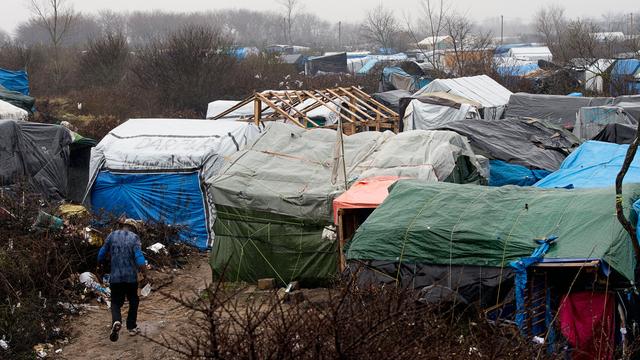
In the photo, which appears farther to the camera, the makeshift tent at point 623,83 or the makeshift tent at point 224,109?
the makeshift tent at point 623,83

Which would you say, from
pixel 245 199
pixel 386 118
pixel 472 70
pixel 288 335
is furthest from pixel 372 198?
pixel 472 70

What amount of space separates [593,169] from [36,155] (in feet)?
33.0

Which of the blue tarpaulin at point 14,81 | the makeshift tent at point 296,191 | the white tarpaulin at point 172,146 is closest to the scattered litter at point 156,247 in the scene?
the makeshift tent at point 296,191

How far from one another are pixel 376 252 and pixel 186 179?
258 inches

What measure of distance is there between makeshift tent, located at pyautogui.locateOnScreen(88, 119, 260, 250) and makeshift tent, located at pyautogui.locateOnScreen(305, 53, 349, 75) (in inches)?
1365

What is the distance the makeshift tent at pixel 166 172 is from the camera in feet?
46.2

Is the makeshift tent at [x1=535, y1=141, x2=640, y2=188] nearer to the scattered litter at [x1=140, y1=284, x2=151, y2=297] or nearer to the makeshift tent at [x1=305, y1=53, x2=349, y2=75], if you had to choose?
the scattered litter at [x1=140, y1=284, x2=151, y2=297]

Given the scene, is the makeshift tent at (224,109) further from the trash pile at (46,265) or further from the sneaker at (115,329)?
the sneaker at (115,329)

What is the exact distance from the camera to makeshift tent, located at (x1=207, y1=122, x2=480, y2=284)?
11031 millimetres

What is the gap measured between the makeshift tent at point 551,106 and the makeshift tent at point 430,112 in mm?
1952

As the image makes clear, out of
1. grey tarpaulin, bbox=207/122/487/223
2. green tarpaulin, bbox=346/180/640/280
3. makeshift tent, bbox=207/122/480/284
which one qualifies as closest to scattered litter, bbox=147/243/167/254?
makeshift tent, bbox=207/122/480/284

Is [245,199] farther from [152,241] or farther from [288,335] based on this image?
[288,335]

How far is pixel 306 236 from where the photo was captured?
11047mm

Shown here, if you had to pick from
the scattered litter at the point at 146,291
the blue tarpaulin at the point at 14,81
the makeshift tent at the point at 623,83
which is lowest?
the scattered litter at the point at 146,291
